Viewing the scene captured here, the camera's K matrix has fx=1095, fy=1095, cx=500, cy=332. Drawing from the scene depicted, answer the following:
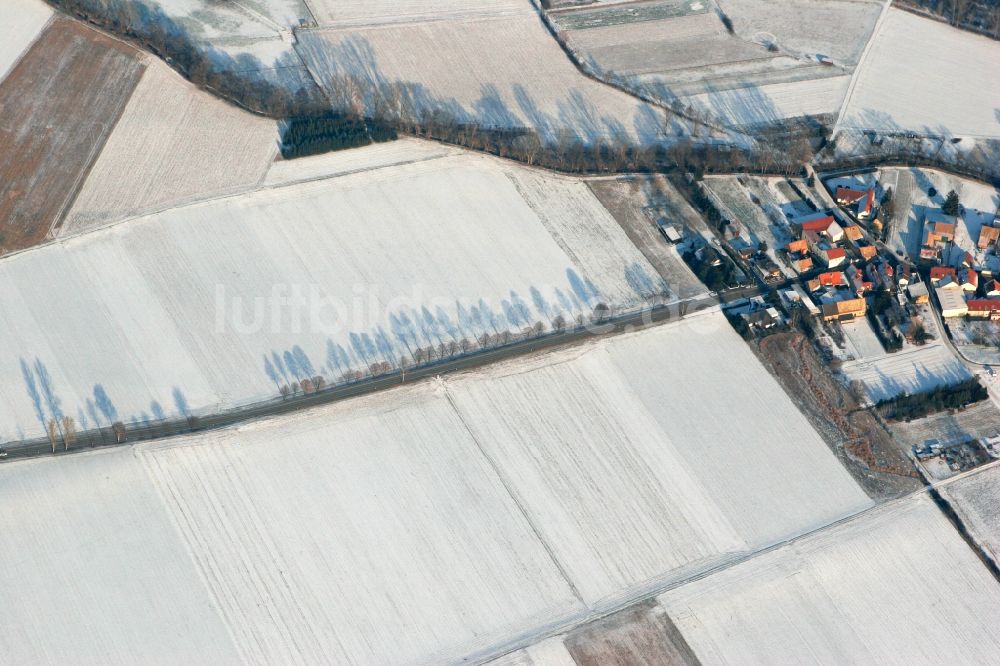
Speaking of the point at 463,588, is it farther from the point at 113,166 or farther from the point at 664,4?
the point at 664,4

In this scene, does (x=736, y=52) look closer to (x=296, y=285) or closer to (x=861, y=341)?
(x=861, y=341)

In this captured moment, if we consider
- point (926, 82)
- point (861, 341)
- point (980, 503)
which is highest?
point (926, 82)

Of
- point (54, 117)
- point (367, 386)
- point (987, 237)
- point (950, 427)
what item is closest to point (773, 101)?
point (987, 237)

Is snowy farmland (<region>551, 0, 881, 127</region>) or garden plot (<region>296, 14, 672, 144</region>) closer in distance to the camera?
garden plot (<region>296, 14, 672, 144</region>)

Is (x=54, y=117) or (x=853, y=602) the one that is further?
(x=54, y=117)

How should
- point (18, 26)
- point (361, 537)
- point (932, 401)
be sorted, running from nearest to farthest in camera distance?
point (361, 537) → point (932, 401) → point (18, 26)

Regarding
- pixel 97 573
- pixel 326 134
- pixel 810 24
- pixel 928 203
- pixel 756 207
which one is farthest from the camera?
pixel 810 24

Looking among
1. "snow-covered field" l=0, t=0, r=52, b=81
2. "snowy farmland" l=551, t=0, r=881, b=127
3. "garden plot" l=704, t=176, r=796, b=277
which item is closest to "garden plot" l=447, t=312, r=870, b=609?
"garden plot" l=704, t=176, r=796, b=277

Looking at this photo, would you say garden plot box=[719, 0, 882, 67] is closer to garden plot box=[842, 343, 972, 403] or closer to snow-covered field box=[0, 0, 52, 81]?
garden plot box=[842, 343, 972, 403]

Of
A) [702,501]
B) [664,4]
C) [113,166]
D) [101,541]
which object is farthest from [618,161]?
[101,541]
